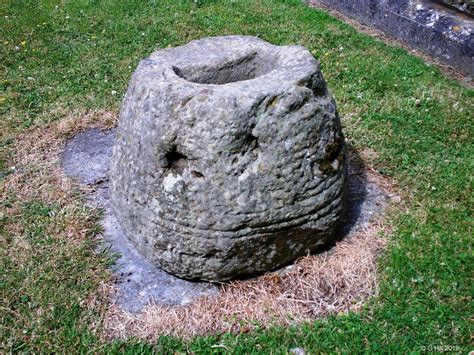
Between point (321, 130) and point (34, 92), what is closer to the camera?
point (321, 130)

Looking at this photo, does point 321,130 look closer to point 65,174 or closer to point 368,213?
point 368,213

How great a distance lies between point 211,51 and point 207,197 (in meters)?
1.28

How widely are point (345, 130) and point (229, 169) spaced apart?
7.46 ft

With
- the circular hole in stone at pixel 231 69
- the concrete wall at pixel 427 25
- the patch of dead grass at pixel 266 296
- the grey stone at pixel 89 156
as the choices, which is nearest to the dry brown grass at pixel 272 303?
the patch of dead grass at pixel 266 296

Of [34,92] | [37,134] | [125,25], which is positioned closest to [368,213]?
[37,134]

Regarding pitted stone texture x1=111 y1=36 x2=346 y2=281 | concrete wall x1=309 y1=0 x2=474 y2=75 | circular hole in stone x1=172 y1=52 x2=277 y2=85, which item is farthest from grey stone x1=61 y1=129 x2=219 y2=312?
concrete wall x1=309 y1=0 x2=474 y2=75

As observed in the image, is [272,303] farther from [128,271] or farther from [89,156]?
[89,156]

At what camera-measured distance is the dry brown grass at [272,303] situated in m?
3.11

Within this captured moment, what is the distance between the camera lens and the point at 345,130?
16.2 feet

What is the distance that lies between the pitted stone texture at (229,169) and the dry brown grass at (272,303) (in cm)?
12

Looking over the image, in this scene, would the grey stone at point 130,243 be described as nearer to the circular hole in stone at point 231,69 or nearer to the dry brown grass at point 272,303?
the dry brown grass at point 272,303

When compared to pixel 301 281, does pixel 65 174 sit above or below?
below

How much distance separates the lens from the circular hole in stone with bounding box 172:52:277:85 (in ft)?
11.8

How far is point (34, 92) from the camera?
5.68 meters
